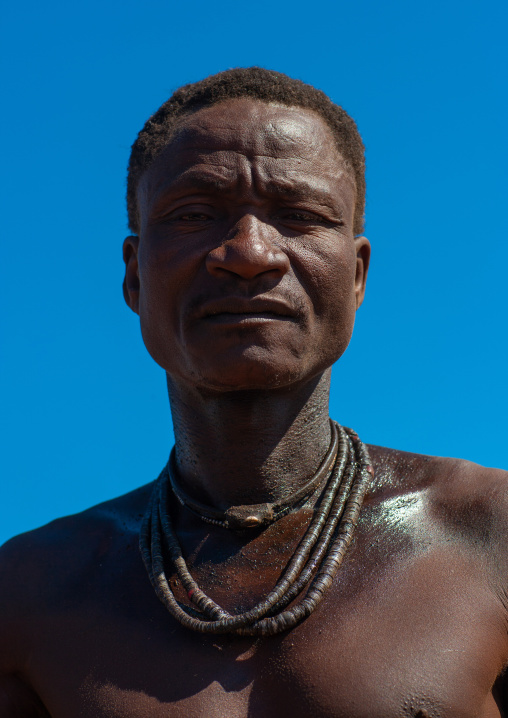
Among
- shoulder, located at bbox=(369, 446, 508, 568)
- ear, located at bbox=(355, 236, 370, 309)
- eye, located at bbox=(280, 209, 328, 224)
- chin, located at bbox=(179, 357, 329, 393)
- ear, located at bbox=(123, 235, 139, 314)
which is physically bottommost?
shoulder, located at bbox=(369, 446, 508, 568)

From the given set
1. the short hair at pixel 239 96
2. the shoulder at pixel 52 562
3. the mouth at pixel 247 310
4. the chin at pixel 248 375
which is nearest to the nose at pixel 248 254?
the mouth at pixel 247 310

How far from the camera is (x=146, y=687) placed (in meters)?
3.68

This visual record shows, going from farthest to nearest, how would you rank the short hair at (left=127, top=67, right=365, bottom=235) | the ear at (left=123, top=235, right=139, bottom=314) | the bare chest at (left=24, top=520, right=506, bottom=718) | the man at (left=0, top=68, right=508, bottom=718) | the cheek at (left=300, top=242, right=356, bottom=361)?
1. the ear at (left=123, top=235, right=139, bottom=314)
2. the short hair at (left=127, top=67, right=365, bottom=235)
3. the cheek at (left=300, top=242, right=356, bottom=361)
4. the man at (left=0, top=68, right=508, bottom=718)
5. the bare chest at (left=24, top=520, right=506, bottom=718)

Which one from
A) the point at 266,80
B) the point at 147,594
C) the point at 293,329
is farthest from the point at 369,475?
the point at 266,80

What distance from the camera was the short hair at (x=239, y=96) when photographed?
4.38 meters

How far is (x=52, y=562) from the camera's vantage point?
14.6 ft

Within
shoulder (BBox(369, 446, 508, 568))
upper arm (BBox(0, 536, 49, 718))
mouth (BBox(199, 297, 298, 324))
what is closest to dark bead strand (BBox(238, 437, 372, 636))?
shoulder (BBox(369, 446, 508, 568))

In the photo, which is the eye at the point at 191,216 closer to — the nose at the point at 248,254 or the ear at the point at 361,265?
the nose at the point at 248,254

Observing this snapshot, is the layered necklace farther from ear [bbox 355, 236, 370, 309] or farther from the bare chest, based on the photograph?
ear [bbox 355, 236, 370, 309]

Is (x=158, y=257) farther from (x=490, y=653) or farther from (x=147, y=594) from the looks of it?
(x=490, y=653)

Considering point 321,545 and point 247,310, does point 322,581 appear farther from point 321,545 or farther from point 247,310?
point 247,310

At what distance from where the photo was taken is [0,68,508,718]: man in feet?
11.7

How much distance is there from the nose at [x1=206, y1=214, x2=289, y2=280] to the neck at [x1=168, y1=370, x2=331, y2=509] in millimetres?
582

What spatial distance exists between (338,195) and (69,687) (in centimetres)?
249
